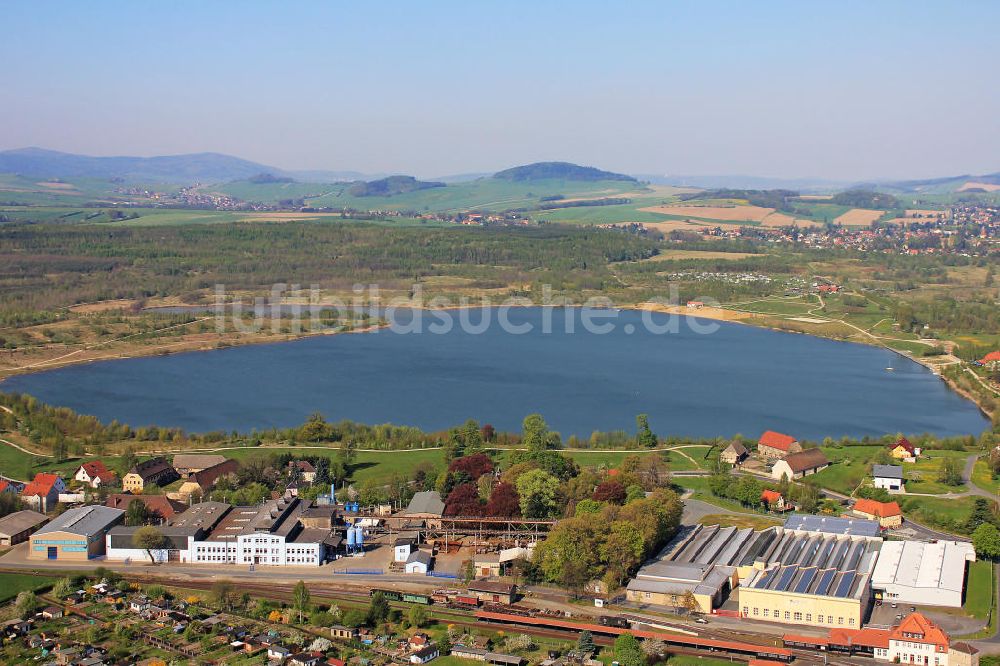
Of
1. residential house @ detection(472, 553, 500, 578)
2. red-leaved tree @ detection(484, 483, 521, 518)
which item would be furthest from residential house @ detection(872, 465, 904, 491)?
residential house @ detection(472, 553, 500, 578)

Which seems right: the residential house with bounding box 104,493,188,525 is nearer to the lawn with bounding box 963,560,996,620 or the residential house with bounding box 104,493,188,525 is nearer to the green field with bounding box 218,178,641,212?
the lawn with bounding box 963,560,996,620

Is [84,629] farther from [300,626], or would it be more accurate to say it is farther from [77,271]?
[77,271]

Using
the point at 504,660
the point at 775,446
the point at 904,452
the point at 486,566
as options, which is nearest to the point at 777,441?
A: the point at 775,446

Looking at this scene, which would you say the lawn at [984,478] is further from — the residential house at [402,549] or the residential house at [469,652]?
the residential house at [469,652]

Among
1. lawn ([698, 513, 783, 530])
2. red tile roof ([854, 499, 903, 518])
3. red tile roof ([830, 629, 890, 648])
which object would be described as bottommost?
lawn ([698, 513, 783, 530])

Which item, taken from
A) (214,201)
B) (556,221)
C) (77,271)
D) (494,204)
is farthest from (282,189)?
(77,271)

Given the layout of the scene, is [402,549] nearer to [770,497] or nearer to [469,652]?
[469,652]
